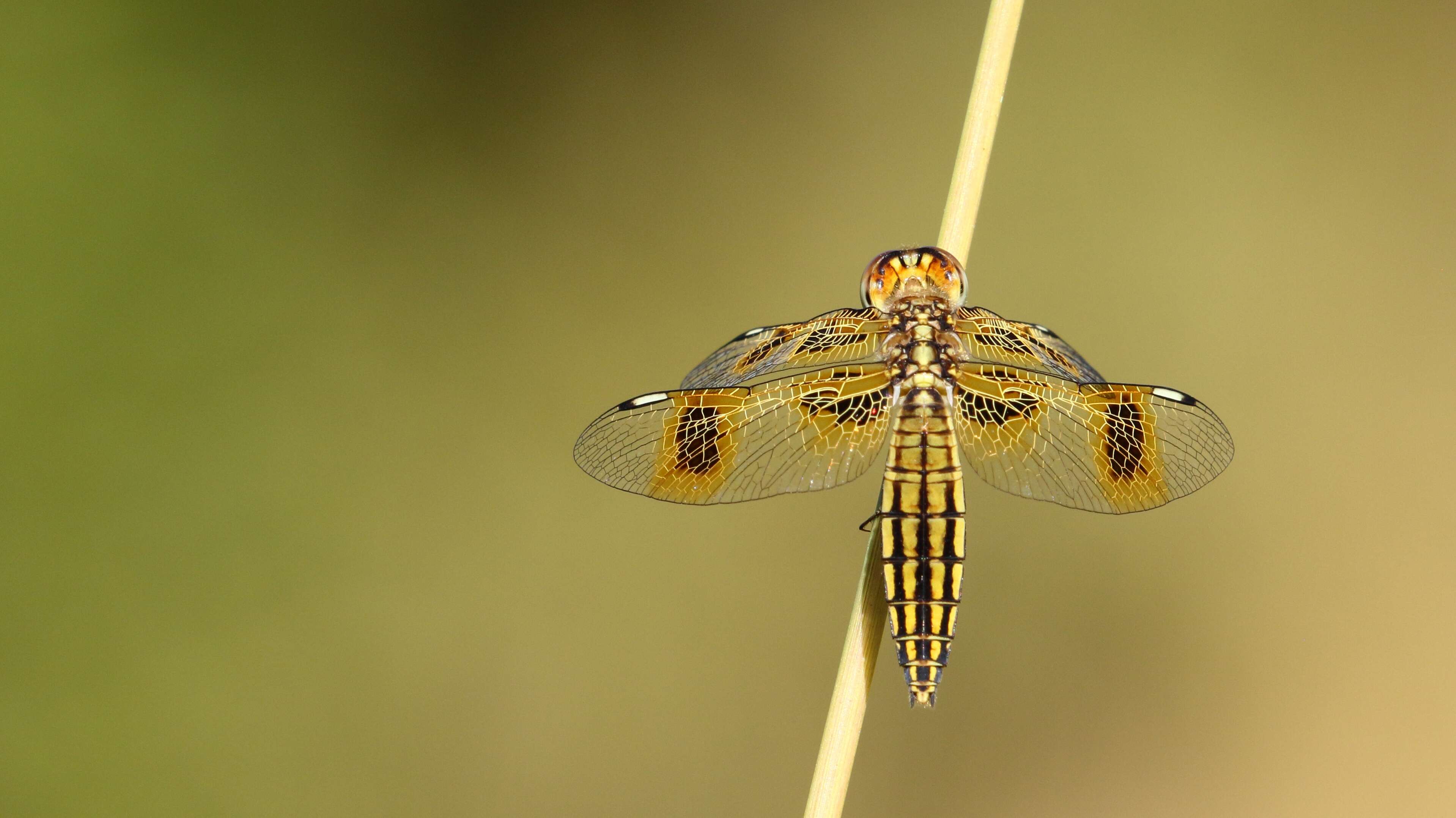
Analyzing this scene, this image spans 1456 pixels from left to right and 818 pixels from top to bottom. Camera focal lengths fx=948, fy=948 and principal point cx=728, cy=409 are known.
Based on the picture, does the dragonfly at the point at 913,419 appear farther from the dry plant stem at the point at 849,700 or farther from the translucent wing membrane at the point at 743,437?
the dry plant stem at the point at 849,700

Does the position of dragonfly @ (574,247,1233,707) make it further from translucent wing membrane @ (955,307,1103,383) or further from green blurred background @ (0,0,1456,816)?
green blurred background @ (0,0,1456,816)

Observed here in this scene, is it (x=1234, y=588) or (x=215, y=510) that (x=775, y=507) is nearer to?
(x=1234, y=588)

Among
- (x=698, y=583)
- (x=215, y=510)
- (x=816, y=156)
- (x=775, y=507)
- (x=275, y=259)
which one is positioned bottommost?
(x=215, y=510)

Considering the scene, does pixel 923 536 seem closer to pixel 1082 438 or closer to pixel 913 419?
pixel 913 419

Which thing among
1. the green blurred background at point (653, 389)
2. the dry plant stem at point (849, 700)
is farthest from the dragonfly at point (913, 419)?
the green blurred background at point (653, 389)

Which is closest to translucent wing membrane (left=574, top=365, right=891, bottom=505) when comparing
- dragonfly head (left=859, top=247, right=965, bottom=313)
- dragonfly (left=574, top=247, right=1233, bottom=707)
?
dragonfly (left=574, top=247, right=1233, bottom=707)

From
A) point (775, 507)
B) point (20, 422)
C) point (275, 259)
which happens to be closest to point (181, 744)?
point (20, 422)
